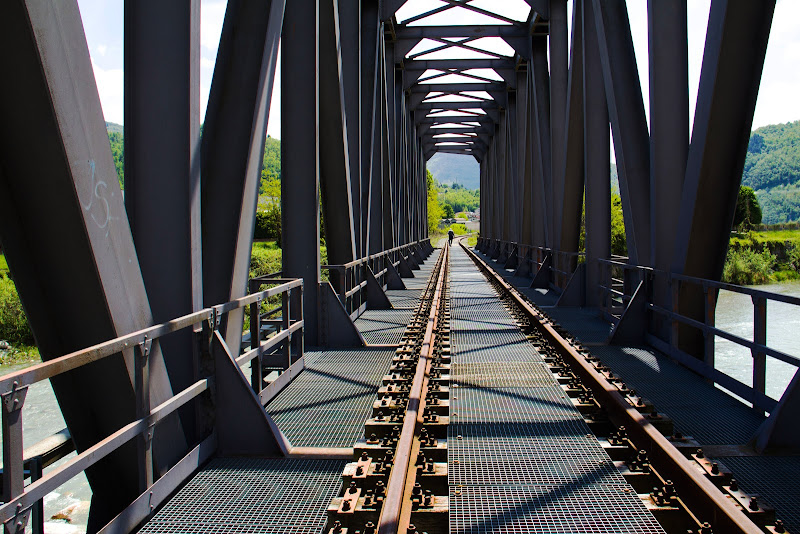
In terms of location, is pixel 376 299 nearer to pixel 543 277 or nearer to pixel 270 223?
pixel 543 277

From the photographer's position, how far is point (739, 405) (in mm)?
4820

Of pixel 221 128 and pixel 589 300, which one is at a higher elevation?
pixel 221 128

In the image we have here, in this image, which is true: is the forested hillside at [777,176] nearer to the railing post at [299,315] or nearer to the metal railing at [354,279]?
the metal railing at [354,279]

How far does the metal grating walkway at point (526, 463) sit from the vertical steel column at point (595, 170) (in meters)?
4.99

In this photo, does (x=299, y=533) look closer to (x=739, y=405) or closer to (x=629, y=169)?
(x=739, y=405)

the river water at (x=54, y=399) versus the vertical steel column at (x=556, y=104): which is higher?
the vertical steel column at (x=556, y=104)

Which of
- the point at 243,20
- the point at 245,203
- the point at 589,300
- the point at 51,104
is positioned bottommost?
the point at 589,300

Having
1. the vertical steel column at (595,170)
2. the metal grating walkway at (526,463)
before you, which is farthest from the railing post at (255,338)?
the vertical steel column at (595,170)

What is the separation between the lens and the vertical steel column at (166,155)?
3.60m

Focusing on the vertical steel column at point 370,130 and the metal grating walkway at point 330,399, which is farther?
the vertical steel column at point 370,130

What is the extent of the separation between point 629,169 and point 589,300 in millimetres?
3440

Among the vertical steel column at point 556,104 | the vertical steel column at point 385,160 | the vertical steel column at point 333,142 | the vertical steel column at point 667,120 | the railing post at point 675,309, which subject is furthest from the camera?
the vertical steel column at point 385,160

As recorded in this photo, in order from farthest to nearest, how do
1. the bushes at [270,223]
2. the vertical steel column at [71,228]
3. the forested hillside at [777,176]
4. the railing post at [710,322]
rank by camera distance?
the forested hillside at [777,176] < the bushes at [270,223] < the railing post at [710,322] < the vertical steel column at [71,228]

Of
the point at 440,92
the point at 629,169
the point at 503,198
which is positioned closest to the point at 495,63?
the point at 440,92
